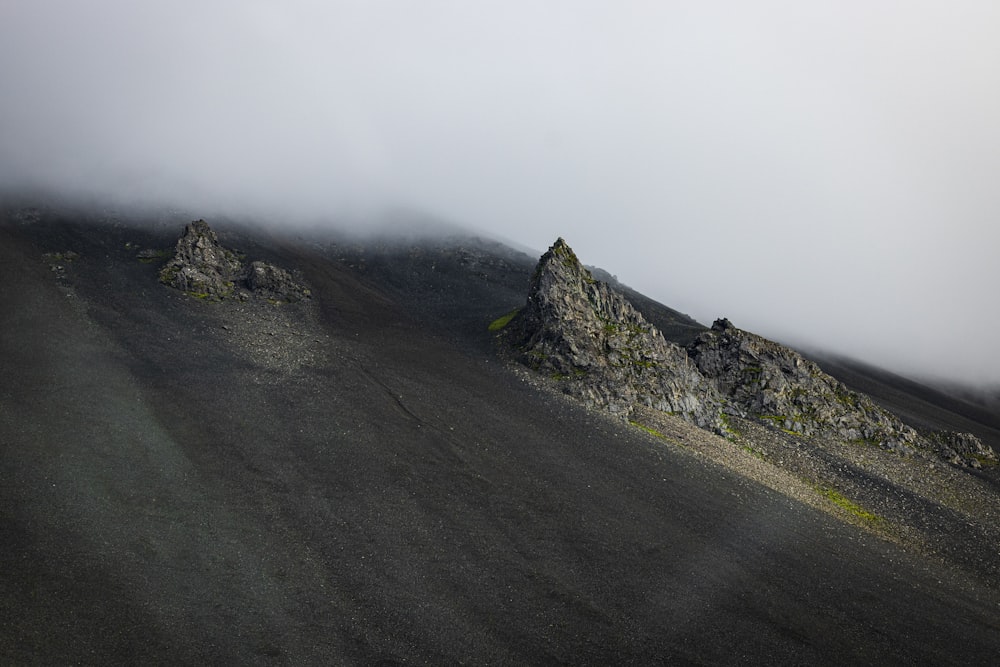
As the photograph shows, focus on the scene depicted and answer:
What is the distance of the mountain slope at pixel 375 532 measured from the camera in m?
22.2

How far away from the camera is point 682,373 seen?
65562 millimetres

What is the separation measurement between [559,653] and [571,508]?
42.3 ft

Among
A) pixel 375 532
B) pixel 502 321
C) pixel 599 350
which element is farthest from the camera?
pixel 502 321

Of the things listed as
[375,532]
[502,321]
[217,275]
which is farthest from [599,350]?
[217,275]

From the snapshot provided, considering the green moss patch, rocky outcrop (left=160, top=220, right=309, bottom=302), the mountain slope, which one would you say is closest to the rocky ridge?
the green moss patch

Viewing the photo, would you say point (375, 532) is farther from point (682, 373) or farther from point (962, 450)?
point (962, 450)

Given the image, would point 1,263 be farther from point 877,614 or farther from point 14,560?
point 877,614

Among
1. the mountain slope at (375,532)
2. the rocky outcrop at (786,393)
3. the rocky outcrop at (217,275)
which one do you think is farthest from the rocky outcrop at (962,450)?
the rocky outcrop at (217,275)

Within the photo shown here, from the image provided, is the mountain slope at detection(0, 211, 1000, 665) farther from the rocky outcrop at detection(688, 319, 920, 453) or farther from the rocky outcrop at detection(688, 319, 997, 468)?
the rocky outcrop at detection(688, 319, 920, 453)

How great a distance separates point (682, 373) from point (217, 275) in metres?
58.4

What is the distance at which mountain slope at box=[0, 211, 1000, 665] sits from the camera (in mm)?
22188

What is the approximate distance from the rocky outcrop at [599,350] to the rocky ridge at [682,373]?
0.45 ft

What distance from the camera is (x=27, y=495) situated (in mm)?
27188

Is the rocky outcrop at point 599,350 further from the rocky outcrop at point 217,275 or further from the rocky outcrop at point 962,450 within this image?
the rocky outcrop at point 217,275
